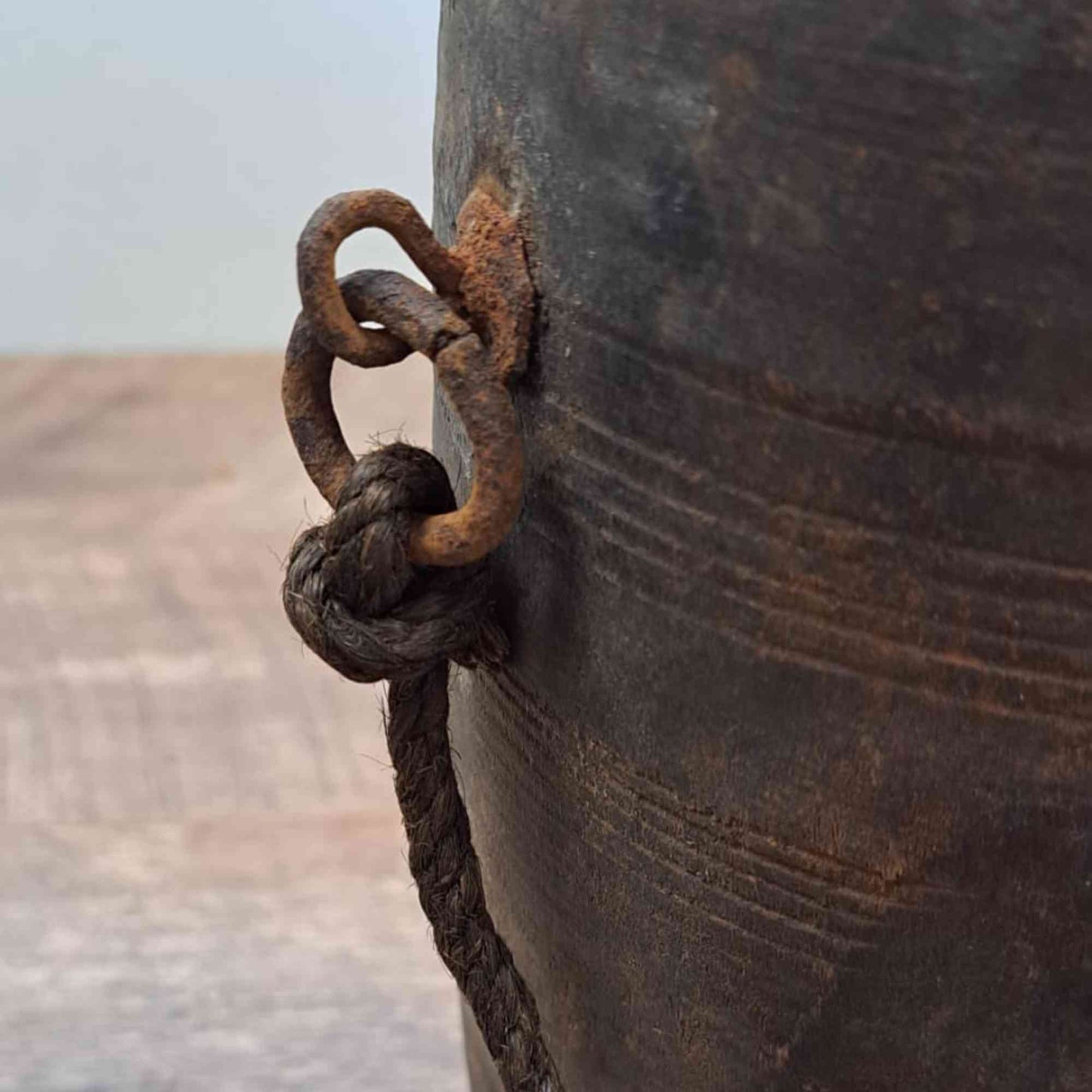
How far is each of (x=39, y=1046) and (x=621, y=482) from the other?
2.63 feet

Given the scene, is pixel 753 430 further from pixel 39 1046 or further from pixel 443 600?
pixel 39 1046

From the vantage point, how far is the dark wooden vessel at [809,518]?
0.43m

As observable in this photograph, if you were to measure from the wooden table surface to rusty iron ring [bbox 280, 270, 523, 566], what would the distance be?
52 cm

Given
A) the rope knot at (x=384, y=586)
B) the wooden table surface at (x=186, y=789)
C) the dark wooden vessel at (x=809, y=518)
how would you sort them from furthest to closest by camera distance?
the wooden table surface at (x=186, y=789), the rope knot at (x=384, y=586), the dark wooden vessel at (x=809, y=518)

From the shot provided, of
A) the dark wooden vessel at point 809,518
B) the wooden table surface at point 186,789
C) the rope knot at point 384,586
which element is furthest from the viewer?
the wooden table surface at point 186,789

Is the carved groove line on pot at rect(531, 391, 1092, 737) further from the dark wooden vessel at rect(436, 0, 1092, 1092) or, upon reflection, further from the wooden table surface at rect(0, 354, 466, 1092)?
the wooden table surface at rect(0, 354, 466, 1092)

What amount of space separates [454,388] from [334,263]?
0.17 feet

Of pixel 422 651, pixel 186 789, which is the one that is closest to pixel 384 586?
pixel 422 651

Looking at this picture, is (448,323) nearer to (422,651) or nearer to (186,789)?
(422,651)

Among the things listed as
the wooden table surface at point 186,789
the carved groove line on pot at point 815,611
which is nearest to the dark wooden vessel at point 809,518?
the carved groove line on pot at point 815,611

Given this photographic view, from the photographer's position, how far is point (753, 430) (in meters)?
0.48

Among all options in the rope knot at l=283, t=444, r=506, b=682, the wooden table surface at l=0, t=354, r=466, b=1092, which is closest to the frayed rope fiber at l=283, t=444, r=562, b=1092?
the rope knot at l=283, t=444, r=506, b=682

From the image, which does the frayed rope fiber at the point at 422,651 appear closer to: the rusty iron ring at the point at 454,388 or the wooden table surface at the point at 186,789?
the rusty iron ring at the point at 454,388

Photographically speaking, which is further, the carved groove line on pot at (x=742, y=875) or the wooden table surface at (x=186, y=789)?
the wooden table surface at (x=186, y=789)
